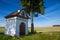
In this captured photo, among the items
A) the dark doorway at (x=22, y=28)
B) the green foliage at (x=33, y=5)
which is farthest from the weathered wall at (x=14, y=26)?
the green foliage at (x=33, y=5)

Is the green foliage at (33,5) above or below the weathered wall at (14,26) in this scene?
above

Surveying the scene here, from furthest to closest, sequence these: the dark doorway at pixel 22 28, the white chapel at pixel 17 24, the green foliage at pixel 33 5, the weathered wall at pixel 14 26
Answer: the green foliage at pixel 33 5
the dark doorway at pixel 22 28
the white chapel at pixel 17 24
the weathered wall at pixel 14 26

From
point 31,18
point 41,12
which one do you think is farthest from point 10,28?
point 41,12

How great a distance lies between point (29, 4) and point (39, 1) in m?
1.89

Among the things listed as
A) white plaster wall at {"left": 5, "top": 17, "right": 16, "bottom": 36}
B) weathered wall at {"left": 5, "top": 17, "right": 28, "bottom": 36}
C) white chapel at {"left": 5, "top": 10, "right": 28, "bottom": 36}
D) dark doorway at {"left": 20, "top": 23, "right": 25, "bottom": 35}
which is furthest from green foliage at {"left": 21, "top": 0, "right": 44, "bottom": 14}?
white plaster wall at {"left": 5, "top": 17, "right": 16, "bottom": 36}

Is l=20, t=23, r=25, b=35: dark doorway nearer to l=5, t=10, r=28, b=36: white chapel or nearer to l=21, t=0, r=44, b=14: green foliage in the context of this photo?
l=5, t=10, r=28, b=36: white chapel

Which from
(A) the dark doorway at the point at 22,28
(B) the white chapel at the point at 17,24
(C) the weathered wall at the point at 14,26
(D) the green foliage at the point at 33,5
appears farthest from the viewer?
(D) the green foliage at the point at 33,5

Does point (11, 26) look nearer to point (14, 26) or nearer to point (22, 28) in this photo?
point (14, 26)

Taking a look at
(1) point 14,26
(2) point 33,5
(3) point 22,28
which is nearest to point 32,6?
(2) point 33,5

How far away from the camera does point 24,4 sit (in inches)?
717

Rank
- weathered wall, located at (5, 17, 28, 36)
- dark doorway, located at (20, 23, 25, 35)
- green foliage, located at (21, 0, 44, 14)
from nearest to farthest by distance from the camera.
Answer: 1. weathered wall, located at (5, 17, 28, 36)
2. dark doorway, located at (20, 23, 25, 35)
3. green foliage, located at (21, 0, 44, 14)

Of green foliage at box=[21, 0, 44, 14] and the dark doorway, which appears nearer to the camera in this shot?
the dark doorway

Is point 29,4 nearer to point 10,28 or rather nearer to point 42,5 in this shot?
point 42,5

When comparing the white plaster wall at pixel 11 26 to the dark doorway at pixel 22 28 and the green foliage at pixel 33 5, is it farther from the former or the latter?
the green foliage at pixel 33 5
